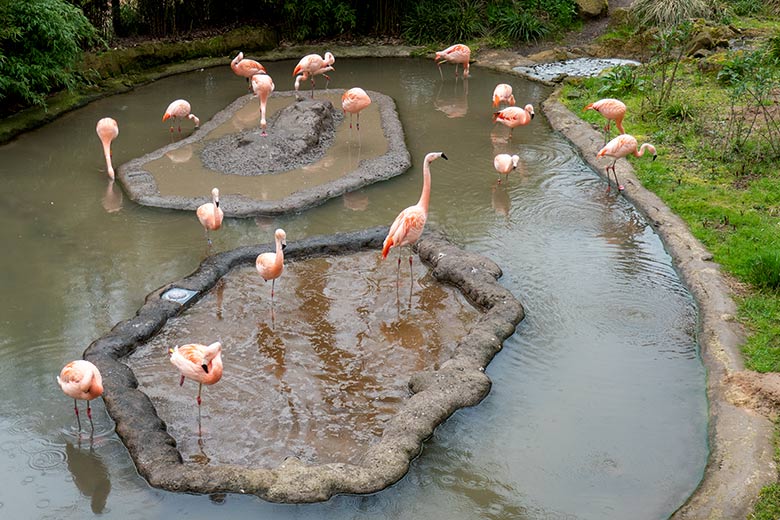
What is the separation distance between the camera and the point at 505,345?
6.61m

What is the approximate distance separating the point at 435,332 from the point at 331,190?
3036mm

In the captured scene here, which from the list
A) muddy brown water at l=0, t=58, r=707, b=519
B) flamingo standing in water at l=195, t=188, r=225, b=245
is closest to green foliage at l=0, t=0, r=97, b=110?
muddy brown water at l=0, t=58, r=707, b=519

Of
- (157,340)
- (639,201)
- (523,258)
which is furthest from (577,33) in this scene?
(157,340)

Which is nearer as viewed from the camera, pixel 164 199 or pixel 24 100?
pixel 164 199

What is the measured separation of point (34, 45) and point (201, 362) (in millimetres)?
7682

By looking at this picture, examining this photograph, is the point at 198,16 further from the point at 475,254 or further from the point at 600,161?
the point at 475,254

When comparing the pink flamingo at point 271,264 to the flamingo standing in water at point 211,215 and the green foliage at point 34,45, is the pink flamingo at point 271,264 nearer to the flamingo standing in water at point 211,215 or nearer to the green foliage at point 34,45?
the flamingo standing in water at point 211,215

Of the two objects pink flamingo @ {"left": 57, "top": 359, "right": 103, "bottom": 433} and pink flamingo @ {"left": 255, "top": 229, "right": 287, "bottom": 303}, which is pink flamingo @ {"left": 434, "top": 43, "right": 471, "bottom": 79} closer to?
pink flamingo @ {"left": 255, "top": 229, "right": 287, "bottom": 303}

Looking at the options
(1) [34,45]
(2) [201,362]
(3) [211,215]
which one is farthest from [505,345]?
(1) [34,45]

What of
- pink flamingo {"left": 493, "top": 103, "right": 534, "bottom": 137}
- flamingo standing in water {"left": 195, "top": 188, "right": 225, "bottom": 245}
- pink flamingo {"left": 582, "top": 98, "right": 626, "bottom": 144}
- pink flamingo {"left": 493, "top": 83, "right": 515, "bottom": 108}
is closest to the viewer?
flamingo standing in water {"left": 195, "top": 188, "right": 225, "bottom": 245}

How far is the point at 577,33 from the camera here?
16.7 meters

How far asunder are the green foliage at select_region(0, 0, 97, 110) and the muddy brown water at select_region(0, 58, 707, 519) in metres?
0.72

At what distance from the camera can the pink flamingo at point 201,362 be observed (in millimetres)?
5551

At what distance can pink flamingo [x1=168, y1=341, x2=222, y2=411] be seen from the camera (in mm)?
5551
